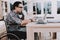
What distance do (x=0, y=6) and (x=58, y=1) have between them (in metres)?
2.21

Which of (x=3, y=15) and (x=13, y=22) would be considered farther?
(x=3, y=15)

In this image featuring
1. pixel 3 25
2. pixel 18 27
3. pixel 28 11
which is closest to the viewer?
pixel 3 25

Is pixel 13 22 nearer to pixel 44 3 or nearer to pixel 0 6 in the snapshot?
pixel 0 6

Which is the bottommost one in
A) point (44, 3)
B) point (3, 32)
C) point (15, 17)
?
point (3, 32)

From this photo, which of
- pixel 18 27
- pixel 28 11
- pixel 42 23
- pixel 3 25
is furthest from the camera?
pixel 28 11

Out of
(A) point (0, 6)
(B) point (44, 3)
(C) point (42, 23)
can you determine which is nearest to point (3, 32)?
(C) point (42, 23)

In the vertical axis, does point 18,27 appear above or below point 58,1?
below

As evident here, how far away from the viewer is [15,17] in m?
4.17

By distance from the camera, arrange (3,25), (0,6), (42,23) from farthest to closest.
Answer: (0,6)
(3,25)
(42,23)

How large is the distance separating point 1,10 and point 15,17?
1257 millimetres

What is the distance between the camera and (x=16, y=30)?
398 centimetres

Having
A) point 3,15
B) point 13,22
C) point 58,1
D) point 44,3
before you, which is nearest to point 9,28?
point 13,22

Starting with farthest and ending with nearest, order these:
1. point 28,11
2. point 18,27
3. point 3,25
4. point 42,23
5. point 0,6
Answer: point 28,11
point 0,6
point 18,27
point 3,25
point 42,23

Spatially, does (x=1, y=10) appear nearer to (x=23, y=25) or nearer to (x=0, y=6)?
(x=0, y=6)
